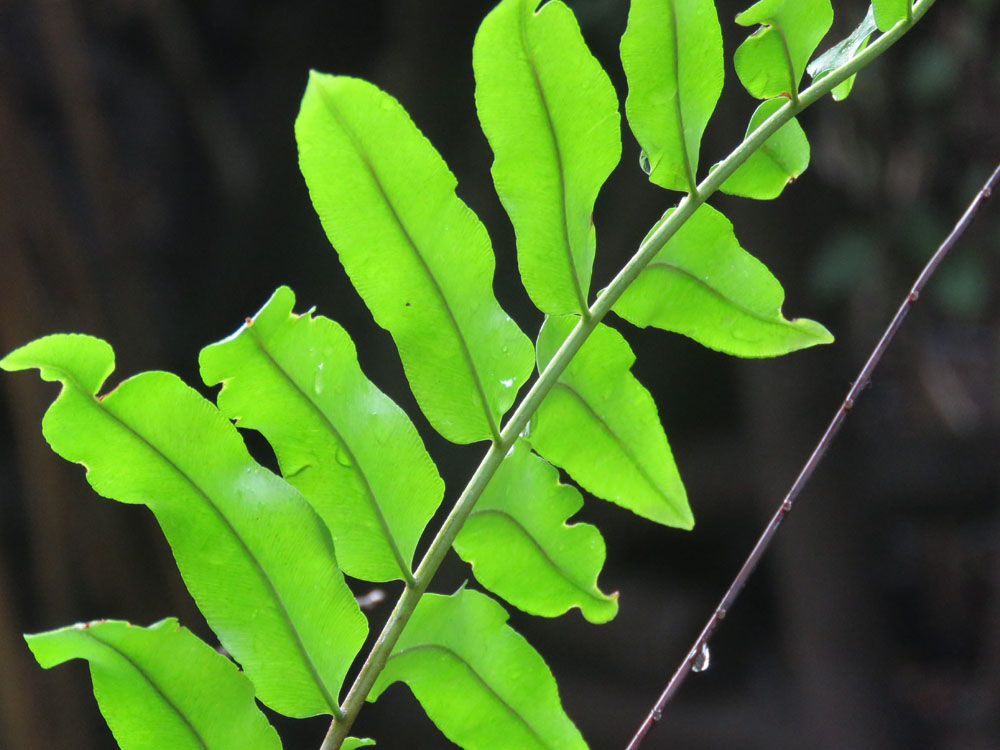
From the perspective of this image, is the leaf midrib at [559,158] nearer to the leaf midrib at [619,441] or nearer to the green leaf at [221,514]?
the leaf midrib at [619,441]

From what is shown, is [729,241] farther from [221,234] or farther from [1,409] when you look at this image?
[221,234]

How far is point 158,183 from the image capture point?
7.61 ft

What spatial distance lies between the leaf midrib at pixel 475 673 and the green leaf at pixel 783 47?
291 millimetres

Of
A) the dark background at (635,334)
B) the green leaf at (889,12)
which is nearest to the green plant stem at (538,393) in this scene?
the green leaf at (889,12)

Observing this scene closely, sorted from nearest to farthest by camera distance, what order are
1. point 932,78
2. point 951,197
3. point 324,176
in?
1. point 324,176
2. point 932,78
3. point 951,197

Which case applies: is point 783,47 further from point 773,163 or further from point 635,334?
point 635,334

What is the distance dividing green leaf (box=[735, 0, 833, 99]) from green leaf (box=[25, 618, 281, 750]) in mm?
→ 343

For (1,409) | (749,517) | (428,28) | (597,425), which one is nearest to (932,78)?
(428,28)

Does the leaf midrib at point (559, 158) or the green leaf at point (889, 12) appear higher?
the green leaf at point (889, 12)

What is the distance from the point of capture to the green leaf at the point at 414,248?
0.36m

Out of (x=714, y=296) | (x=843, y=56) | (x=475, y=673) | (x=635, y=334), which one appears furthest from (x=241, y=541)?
(x=635, y=334)

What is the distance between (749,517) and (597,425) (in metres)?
2.08

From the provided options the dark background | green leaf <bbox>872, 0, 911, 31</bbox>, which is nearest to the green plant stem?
green leaf <bbox>872, 0, 911, 31</bbox>

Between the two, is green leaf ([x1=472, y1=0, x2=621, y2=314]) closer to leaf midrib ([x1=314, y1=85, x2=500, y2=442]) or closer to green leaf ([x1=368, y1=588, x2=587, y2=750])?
leaf midrib ([x1=314, y1=85, x2=500, y2=442])
